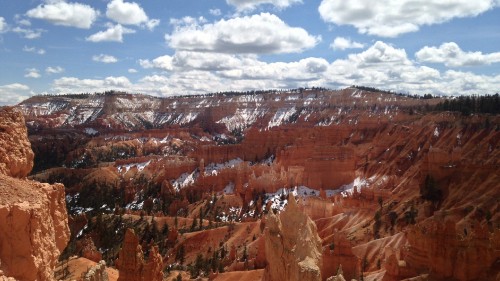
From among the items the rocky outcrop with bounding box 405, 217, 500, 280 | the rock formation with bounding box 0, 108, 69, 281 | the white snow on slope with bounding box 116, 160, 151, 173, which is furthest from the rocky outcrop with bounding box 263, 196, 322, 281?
the white snow on slope with bounding box 116, 160, 151, 173

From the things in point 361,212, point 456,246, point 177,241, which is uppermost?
point 456,246

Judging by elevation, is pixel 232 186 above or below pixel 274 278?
below

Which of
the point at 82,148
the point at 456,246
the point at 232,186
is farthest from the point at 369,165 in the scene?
the point at 82,148

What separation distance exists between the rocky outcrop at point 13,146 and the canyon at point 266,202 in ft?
0.11

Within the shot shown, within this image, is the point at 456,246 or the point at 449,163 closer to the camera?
the point at 456,246

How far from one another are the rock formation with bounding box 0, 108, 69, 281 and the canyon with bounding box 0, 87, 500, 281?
3 centimetres

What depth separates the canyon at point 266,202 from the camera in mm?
12266

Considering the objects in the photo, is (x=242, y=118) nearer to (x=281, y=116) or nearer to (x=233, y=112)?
(x=233, y=112)

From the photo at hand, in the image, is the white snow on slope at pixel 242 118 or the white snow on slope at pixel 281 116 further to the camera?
the white snow on slope at pixel 242 118

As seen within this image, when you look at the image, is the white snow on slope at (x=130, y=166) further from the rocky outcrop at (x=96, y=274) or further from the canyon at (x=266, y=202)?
the rocky outcrop at (x=96, y=274)

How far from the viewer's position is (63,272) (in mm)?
32656

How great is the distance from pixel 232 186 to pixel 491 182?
158 feet

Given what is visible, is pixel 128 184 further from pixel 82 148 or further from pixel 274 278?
pixel 274 278

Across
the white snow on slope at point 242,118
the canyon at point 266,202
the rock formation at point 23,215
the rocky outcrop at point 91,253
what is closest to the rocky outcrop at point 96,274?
the canyon at point 266,202
